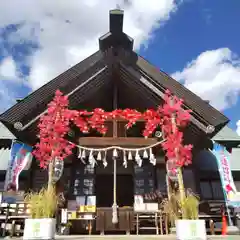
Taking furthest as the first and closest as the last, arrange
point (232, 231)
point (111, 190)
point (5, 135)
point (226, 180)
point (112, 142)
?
point (111, 190)
point (5, 135)
point (226, 180)
point (112, 142)
point (232, 231)

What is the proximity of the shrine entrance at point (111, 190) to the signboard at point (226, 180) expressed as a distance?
3.33 m

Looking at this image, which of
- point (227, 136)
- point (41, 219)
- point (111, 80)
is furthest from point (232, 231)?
point (111, 80)

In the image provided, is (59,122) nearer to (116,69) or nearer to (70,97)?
(70,97)

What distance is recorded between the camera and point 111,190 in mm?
10094

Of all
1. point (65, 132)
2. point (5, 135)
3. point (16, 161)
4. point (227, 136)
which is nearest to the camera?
point (65, 132)

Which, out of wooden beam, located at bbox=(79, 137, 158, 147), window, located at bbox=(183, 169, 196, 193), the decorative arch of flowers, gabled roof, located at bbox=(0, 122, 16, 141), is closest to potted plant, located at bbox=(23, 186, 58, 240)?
the decorative arch of flowers

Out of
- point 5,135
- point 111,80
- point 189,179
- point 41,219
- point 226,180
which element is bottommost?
point 41,219

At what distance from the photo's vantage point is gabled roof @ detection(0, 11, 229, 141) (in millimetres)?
8016

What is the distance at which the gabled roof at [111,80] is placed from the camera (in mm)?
8016

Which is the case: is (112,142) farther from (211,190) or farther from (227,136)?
(227,136)

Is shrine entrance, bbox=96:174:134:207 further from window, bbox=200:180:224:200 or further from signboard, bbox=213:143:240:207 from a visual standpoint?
signboard, bbox=213:143:240:207

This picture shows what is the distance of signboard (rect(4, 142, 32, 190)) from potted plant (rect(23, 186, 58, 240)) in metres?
2.81

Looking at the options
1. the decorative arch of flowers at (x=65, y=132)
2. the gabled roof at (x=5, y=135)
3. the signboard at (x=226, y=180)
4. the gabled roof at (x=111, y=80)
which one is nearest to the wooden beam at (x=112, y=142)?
the decorative arch of flowers at (x=65, y=132)

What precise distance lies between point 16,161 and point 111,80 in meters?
4.30
